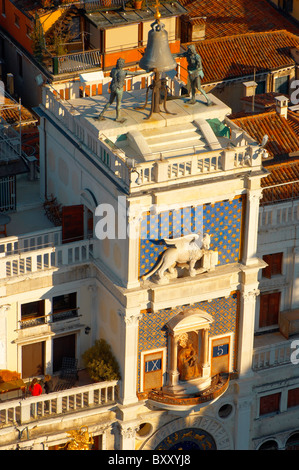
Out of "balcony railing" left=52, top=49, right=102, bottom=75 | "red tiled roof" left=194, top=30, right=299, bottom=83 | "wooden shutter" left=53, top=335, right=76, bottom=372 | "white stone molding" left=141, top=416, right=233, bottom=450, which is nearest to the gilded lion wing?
"wooden shutter" left=53, top=335, right=76, bottom=372

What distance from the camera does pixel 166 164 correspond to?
56.6 metres

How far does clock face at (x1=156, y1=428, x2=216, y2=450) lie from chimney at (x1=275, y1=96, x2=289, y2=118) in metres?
15.0

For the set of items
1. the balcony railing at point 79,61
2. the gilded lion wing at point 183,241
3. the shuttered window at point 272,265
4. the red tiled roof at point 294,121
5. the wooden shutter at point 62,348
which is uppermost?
the balcony railing at point 79,61

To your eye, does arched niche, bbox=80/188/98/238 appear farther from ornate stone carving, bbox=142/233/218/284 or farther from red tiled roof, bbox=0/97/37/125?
red tiled roof, bbox=0/97/37/125

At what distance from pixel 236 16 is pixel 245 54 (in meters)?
5.99

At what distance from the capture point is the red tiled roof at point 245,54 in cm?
8144

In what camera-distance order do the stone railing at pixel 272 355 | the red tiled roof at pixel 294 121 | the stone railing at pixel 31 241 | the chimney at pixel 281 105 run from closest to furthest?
1. the stone railing at pixel 31 241
2. the stone railing at pixel 272 355
3. the chimney at pixel 281 105
4. the red tiled roof at pixel 294 121

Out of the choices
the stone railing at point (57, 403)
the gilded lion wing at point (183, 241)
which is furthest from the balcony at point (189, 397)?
the gilded lion wing at point (183, 241)

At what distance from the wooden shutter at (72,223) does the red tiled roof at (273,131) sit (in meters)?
10.2

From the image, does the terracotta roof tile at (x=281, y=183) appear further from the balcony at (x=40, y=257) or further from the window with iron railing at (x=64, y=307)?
the window with iron railing at (x=64, y=307)

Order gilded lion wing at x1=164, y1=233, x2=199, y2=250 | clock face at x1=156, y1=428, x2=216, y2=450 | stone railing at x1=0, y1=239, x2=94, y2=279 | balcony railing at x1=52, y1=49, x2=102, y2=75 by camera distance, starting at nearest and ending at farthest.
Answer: gilded lion wing at x1=164, y1=233, x2=199, y2=250 < stone railing at x1=0, y1=239, x2=94, y2=279 < clock face at x1=156, y1=428, x2=216, y2=450 < balcony railing at x1=52, y1=49, x2=102, y2=75

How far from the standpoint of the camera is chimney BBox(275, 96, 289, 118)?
68938 millimetres

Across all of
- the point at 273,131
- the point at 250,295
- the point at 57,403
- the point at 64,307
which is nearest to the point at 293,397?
the point at 250,295

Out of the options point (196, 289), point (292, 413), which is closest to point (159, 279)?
point (196, 289)
